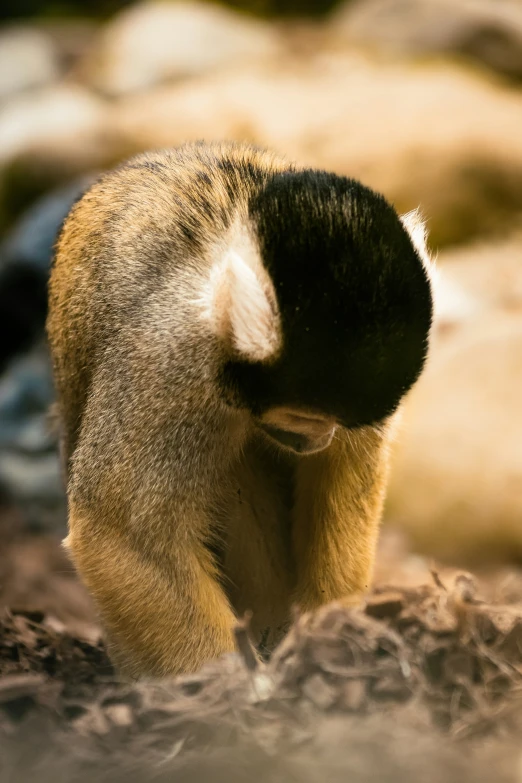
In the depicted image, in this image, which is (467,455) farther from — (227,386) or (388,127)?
(388,127)

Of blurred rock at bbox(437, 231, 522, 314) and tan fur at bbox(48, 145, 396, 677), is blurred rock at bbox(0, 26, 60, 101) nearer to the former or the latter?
blurred rock at bbox(437, 231, 522, 314)

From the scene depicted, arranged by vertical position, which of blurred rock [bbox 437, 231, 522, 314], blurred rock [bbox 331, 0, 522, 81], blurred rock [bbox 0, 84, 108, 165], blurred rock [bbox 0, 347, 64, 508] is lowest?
blurred rock [bbox 0, 347, 64, 508]

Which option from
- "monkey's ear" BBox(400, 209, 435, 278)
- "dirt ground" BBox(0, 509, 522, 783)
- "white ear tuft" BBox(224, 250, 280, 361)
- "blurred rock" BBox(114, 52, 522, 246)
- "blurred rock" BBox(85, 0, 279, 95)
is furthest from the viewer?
"blurred rock" BBox(85, 0, 279, 95)

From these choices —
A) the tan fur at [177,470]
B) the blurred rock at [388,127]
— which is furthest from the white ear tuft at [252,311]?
the blurred rock at [388,127]

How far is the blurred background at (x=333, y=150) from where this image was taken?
20.4ft

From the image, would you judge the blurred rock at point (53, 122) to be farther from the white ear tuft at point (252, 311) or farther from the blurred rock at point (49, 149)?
the white ear tuft at point (252, 311)

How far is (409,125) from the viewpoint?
910 cm

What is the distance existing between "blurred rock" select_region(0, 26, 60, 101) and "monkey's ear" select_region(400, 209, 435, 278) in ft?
29.4

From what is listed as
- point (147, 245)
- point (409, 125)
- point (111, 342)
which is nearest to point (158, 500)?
point (111, 342)

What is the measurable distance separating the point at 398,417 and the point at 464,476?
2.83 meters

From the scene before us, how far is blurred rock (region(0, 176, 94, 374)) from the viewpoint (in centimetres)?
771

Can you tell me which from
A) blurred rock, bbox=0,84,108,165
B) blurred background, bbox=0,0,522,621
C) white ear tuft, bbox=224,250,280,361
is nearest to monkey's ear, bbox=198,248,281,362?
white ear tuft, bbox=224,250,280,361

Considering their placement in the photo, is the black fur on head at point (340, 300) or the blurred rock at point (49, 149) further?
the blurred rock at point (49, 149)

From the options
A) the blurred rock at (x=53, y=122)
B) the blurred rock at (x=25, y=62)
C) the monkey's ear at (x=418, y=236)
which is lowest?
the monkey's ear at (x=418, y=236)
